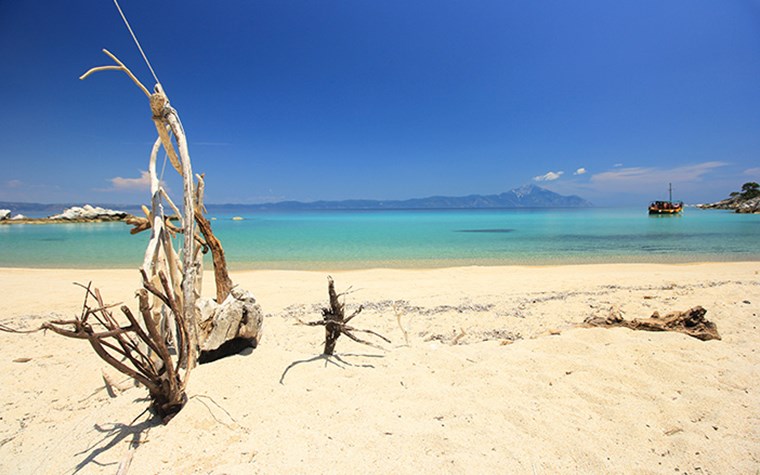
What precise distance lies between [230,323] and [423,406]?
7.31ft

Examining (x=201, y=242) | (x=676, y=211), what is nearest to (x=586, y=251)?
(x=201, y=242)

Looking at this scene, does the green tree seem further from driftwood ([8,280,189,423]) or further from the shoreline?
driftwood ([8,280,189,423])

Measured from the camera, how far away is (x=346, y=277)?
11.6 metres

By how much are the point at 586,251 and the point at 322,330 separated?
17989 mm

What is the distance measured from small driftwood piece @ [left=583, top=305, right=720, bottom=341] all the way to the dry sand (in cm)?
17

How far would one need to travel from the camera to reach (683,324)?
4.52 m

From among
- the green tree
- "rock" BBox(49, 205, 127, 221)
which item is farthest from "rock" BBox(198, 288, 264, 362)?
the green tree

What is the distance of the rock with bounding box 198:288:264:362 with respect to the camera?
142 inches

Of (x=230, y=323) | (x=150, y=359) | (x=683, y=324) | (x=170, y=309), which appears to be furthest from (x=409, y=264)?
(x=150, y=359)

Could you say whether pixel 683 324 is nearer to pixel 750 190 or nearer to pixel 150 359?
pixel 150 359

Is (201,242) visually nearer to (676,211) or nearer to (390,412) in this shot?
(390,412)

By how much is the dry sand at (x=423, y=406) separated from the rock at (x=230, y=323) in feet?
0.73

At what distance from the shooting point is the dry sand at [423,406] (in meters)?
2.31

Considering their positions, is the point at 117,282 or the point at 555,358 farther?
the point at 117,282
